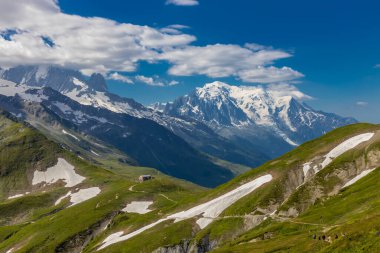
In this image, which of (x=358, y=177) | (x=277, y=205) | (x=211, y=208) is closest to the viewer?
(x=358, y=177)

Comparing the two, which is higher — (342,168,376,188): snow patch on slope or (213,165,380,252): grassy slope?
(342,168,376,188): snow patch on slope

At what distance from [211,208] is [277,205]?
28608 mm

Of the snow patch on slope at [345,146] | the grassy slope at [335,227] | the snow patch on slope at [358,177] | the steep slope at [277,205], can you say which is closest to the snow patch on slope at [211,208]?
the steep slope at [277,205]

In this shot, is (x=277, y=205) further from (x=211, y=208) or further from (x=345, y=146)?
(x=345, y=146)

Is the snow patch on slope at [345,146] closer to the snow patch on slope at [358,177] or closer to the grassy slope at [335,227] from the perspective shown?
the snow patch on slope at [358,177]

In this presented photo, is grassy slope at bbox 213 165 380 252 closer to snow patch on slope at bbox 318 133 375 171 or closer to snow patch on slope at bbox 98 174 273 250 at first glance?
snow patch on slope at bbox 318 133 375 171

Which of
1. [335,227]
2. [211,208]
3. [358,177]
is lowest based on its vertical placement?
[211,208]

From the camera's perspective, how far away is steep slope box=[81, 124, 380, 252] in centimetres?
13500

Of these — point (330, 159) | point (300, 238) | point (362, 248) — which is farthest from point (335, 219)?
point (330, 159)

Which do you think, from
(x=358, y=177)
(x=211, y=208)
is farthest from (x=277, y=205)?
(x=358, y=177)

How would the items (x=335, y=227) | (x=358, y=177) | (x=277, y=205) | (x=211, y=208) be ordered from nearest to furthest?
1. (x=335, y=227)
2. (x=358, y=177)
3. (x=277, y=205)
4. (x=211, y=208)

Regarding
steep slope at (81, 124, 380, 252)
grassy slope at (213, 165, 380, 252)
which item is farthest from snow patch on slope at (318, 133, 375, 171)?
grassy slope at (213, 165, 380, 252)

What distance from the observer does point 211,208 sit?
183625mm

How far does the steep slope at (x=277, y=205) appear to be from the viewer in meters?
135
